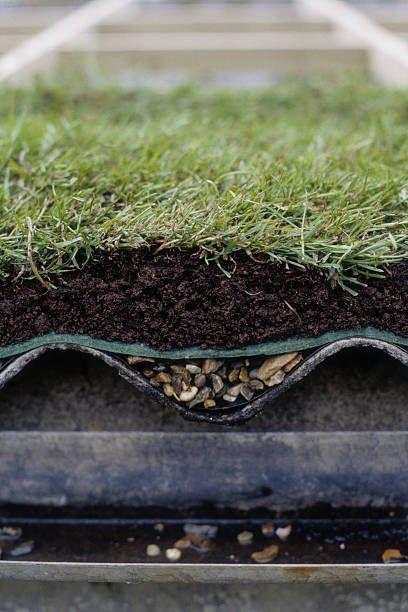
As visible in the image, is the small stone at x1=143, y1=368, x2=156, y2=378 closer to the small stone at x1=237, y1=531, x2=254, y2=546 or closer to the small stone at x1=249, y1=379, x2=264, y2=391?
the small stone at x1=249, y1=379, x2=264, y2=391

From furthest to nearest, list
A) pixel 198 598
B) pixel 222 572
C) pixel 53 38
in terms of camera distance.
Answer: pixel 53 38, pixel 198 598, pixel 222 572

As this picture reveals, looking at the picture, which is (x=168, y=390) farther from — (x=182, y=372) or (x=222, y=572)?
(x=222, y=572)

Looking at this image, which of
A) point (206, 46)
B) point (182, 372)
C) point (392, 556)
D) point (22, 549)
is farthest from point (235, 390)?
point (206, 46)

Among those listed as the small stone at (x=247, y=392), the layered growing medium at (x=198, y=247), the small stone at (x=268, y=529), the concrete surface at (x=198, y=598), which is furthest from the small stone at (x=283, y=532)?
the layered growing medium at (x=198, y=247)

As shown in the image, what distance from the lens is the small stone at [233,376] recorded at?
1.41 meters

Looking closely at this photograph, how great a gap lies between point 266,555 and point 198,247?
0.77m

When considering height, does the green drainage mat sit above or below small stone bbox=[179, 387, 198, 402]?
above

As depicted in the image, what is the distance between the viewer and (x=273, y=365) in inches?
54.6

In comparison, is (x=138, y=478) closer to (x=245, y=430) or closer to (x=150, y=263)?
(x=245, y=430)

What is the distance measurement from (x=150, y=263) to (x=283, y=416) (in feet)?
1.82

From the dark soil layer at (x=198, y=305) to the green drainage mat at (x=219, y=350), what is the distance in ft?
0.04

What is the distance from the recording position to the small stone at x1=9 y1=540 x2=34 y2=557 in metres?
1.61

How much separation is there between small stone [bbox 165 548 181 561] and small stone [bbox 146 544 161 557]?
0.02 metres

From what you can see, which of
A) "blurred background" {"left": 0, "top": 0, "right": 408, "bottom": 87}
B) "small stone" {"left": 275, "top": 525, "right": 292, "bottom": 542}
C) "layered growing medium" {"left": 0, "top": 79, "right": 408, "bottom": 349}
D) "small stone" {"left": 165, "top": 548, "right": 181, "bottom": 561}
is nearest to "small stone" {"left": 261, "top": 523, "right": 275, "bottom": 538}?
"small stone" {"left": 275, "top": 525, "right": 292, "bottom": 542}
